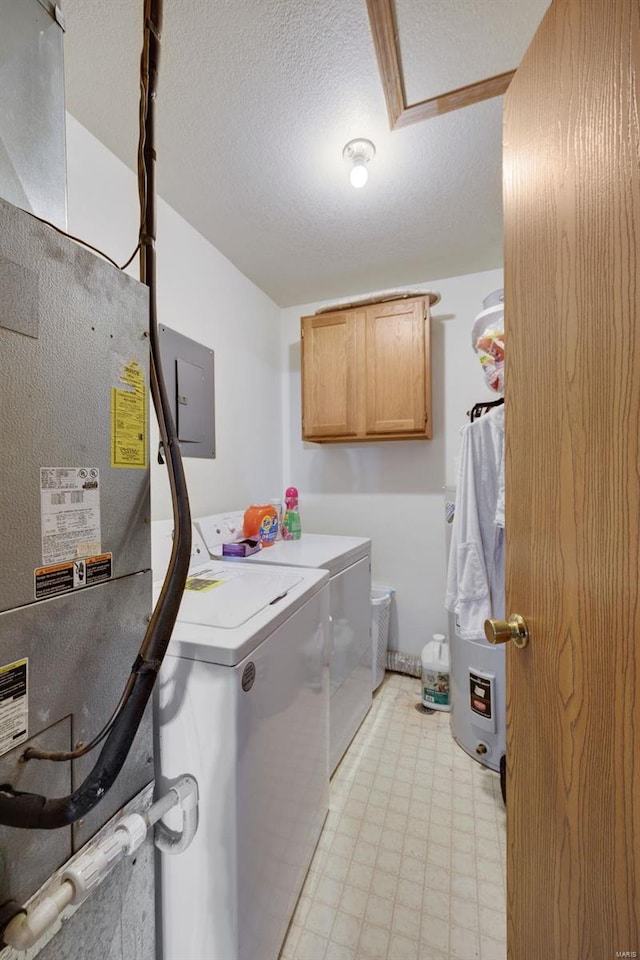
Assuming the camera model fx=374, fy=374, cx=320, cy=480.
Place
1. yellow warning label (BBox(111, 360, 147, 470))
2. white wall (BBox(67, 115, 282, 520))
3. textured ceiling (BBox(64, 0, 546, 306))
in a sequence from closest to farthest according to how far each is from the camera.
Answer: yellow warning label (BBox(111, 360, 147, 470)) < textured ceiling (BBox(64, 0, 546, 306)) < white wall (BBox(67, 115, 282, 520))

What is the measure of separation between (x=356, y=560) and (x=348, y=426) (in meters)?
0.89

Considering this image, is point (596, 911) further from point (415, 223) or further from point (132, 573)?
point (415, 223)

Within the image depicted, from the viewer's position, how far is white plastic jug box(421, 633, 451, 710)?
2.17 metres

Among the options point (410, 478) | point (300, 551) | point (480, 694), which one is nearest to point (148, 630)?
point (300, 551)

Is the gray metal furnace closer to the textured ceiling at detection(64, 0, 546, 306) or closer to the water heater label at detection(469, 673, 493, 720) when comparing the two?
the textured ceiling at detection(64, 0, 546, 306)

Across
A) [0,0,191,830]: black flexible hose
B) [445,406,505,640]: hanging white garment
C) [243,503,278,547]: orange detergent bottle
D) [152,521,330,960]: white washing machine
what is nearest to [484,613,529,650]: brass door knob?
[152,521,330,960]: white washing machine

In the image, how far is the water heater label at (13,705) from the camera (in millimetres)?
506

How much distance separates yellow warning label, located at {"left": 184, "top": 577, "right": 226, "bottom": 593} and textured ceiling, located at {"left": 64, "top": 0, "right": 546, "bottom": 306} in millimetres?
1667

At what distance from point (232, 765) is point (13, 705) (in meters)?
0.49

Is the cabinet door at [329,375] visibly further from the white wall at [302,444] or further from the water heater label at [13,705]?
the water heater label at [13,705]

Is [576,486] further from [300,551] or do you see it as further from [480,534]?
[300,551]

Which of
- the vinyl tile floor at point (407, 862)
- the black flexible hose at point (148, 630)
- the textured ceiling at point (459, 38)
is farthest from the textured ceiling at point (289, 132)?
the vinyl tile floor at point (407, 862)

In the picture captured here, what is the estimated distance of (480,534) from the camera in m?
1.53

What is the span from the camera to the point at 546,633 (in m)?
0.66
